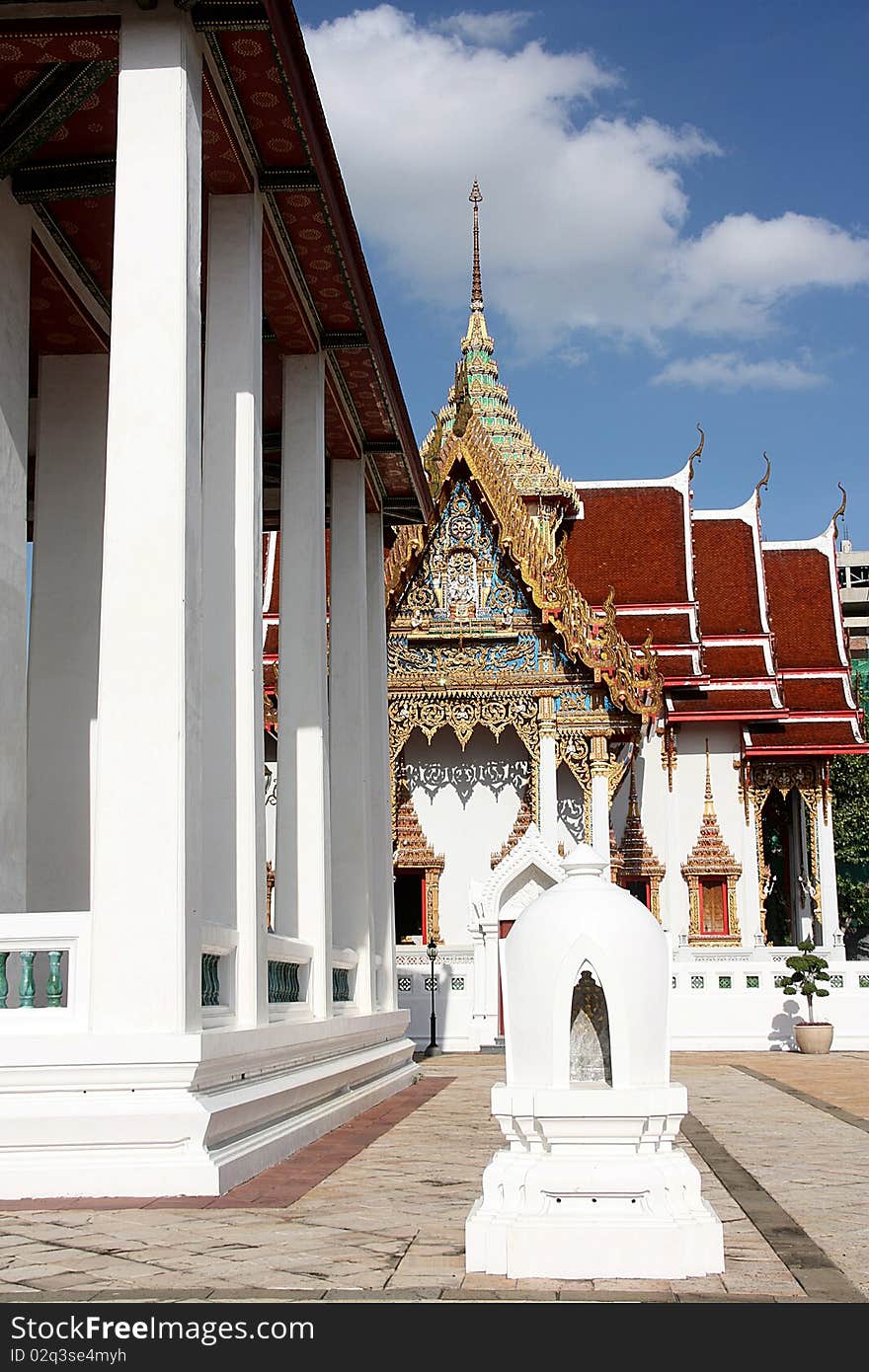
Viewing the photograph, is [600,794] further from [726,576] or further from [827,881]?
[726,576]

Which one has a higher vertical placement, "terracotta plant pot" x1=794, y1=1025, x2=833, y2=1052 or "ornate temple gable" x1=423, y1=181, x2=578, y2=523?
"ornate temple gable" x1=423, y1=181, x2=578, y2=523

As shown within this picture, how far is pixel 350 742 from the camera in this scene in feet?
40.1

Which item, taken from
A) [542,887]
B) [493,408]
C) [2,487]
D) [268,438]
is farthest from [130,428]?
[493,408]

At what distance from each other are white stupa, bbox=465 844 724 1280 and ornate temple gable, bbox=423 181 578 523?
17.4 m

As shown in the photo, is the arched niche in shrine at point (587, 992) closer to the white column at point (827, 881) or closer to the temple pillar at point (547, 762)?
the temple pillar at point (547, 762)

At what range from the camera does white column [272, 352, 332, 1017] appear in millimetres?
9758

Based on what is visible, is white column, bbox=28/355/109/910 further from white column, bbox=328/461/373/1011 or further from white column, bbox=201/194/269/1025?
white column, bbox=328/461/373/1011

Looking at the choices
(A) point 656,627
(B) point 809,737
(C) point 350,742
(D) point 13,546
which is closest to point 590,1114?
(D) point 13,546

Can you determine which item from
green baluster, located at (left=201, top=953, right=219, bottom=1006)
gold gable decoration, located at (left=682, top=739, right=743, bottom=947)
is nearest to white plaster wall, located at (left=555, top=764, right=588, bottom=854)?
gold gable decoration, located at (left=682, top=739, right=743, bottom=947)

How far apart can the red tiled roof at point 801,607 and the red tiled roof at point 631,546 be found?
3155 mm

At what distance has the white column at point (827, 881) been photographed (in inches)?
893

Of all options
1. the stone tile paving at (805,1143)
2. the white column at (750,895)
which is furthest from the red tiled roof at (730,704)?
the stone tile paving at (805,1143)

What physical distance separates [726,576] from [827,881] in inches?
215
